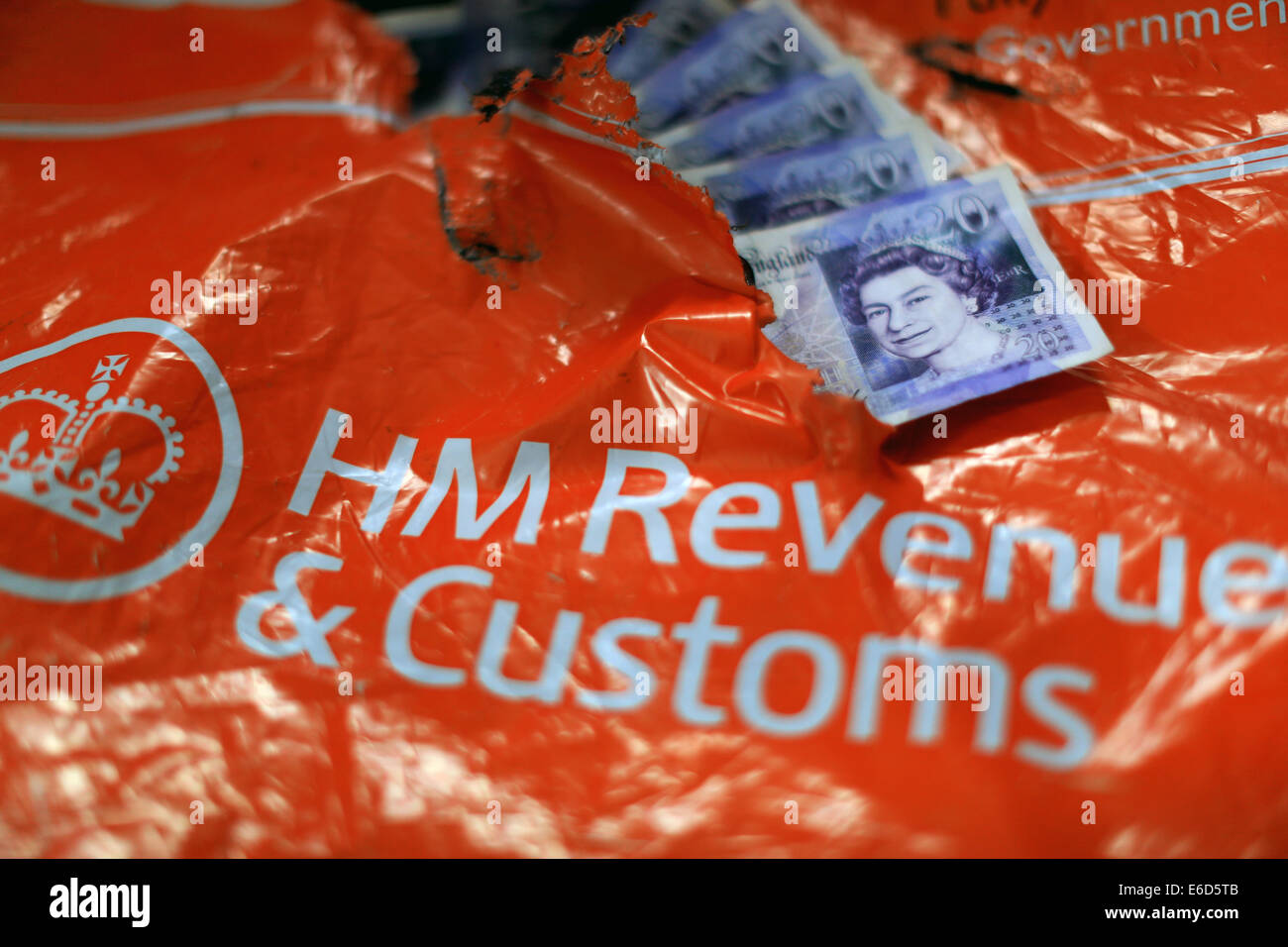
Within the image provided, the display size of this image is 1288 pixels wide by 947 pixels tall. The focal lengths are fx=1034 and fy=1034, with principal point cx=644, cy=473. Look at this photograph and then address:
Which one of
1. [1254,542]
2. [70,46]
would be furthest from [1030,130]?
[70,46]

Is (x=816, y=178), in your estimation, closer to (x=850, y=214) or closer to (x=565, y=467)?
(x=850, y=214)

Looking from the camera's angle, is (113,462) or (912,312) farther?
(912,312)

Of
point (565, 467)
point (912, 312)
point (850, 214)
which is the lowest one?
point (565, 467)

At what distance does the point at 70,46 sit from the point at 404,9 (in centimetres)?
44

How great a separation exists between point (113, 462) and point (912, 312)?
0.87 m

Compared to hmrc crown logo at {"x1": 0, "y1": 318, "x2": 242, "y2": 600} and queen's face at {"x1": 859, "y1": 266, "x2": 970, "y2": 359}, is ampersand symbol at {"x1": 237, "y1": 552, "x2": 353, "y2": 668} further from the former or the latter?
queen's face at {"x1": 859, "y1": 266, "x2": 970, "y2": 359}

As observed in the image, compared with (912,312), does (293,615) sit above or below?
below

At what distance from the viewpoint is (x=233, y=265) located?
3.76 feet

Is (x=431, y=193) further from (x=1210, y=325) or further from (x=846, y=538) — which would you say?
(x=1210, y=325)

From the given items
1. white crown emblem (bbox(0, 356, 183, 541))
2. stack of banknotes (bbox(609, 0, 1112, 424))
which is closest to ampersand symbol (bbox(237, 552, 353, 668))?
white crown emblem (bbox(0, 356, 183, 541))

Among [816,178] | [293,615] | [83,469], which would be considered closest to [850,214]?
[816,178]

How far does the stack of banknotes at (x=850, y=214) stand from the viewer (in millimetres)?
1123

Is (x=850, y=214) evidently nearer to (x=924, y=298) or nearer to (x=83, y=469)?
(x=924, y=298)

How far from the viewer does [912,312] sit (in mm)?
1158
